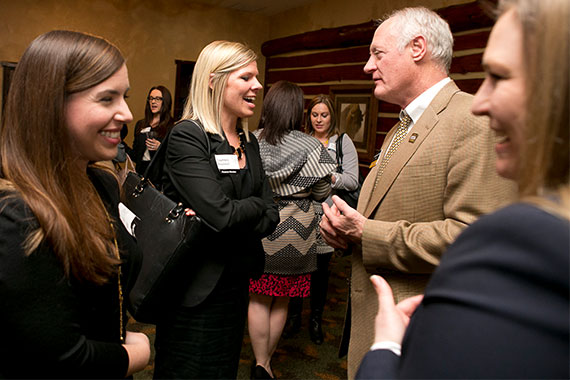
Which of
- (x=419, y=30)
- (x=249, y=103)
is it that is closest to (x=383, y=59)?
(x=419, y=30)

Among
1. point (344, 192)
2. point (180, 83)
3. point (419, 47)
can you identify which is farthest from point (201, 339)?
point (180, 83)

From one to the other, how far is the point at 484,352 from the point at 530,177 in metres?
0.24

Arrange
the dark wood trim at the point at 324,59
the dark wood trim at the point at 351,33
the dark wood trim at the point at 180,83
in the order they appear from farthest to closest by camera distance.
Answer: the dark wood trim at the point at 180,83, the dark wood trim at the point at 324,59, the dark wood trim at the point at 351,33

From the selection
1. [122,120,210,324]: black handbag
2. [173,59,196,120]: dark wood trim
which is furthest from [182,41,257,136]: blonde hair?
[173,59,196,120]: dark wood trim

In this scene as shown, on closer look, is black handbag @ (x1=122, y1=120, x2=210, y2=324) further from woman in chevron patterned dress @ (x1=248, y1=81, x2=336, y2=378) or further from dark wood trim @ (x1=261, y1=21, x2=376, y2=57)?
dark wood trim @ (x1=261, y1=21, x2=376, y2=57)

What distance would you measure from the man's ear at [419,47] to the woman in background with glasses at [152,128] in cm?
419

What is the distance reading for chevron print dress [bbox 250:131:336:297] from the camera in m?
3.05

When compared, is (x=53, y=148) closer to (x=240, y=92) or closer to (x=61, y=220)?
(x=61, y=220)

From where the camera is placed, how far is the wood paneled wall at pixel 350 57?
5.23 m

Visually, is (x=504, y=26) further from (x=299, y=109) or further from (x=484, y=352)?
(x=299, y=109)

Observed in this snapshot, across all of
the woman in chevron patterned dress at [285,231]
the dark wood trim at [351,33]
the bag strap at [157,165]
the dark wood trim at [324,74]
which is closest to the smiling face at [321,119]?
the woman in chevron patterned dress at [285,231]

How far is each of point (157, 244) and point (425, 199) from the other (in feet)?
3.38

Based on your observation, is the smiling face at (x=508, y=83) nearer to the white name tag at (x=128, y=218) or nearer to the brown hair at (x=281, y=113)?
the white name tag at (x=128, y=218)

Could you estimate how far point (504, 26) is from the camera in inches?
26.2
